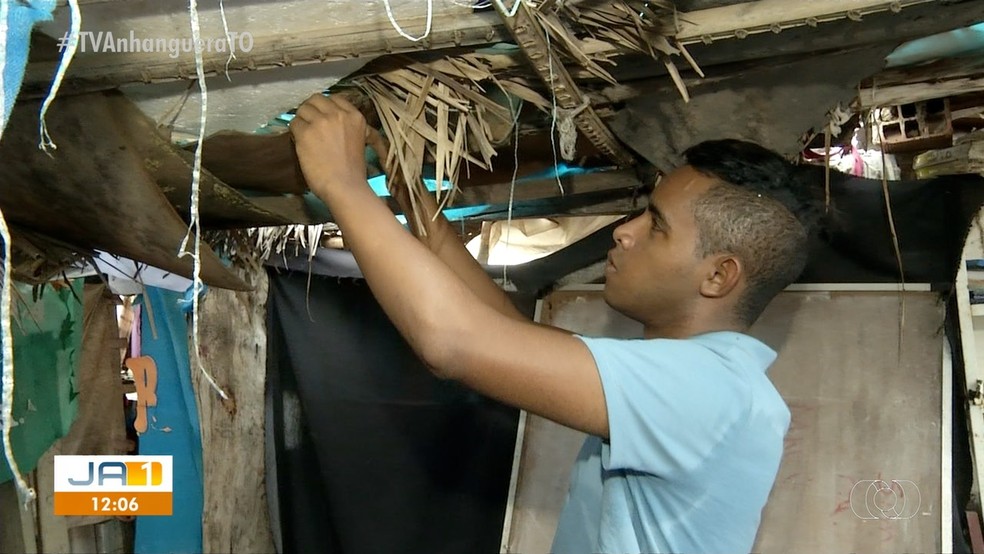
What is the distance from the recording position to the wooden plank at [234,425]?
235 cm

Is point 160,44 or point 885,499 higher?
point 160,44

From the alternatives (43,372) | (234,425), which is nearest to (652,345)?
(234,425)

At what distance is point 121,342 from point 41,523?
0.73m

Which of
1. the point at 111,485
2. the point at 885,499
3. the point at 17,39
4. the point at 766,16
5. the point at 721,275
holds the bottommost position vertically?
the point at 885,499

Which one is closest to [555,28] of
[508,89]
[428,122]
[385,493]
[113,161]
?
[508,89]

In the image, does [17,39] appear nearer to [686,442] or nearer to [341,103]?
[341,103]

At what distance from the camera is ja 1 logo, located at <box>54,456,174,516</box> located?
5.01ft

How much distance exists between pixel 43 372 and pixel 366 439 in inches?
40.6

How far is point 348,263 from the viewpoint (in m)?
2.32

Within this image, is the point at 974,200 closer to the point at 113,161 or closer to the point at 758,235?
the point at 758,235

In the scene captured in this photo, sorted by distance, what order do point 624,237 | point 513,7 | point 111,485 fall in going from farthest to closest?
point 111,485
point 624,237
point 513,7

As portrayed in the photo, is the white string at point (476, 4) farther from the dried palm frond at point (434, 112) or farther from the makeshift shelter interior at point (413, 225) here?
the dried palm frond at point (434, 112)

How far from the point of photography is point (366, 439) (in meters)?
2.36

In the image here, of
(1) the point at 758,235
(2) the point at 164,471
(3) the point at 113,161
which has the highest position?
(3) the point at 113,161
